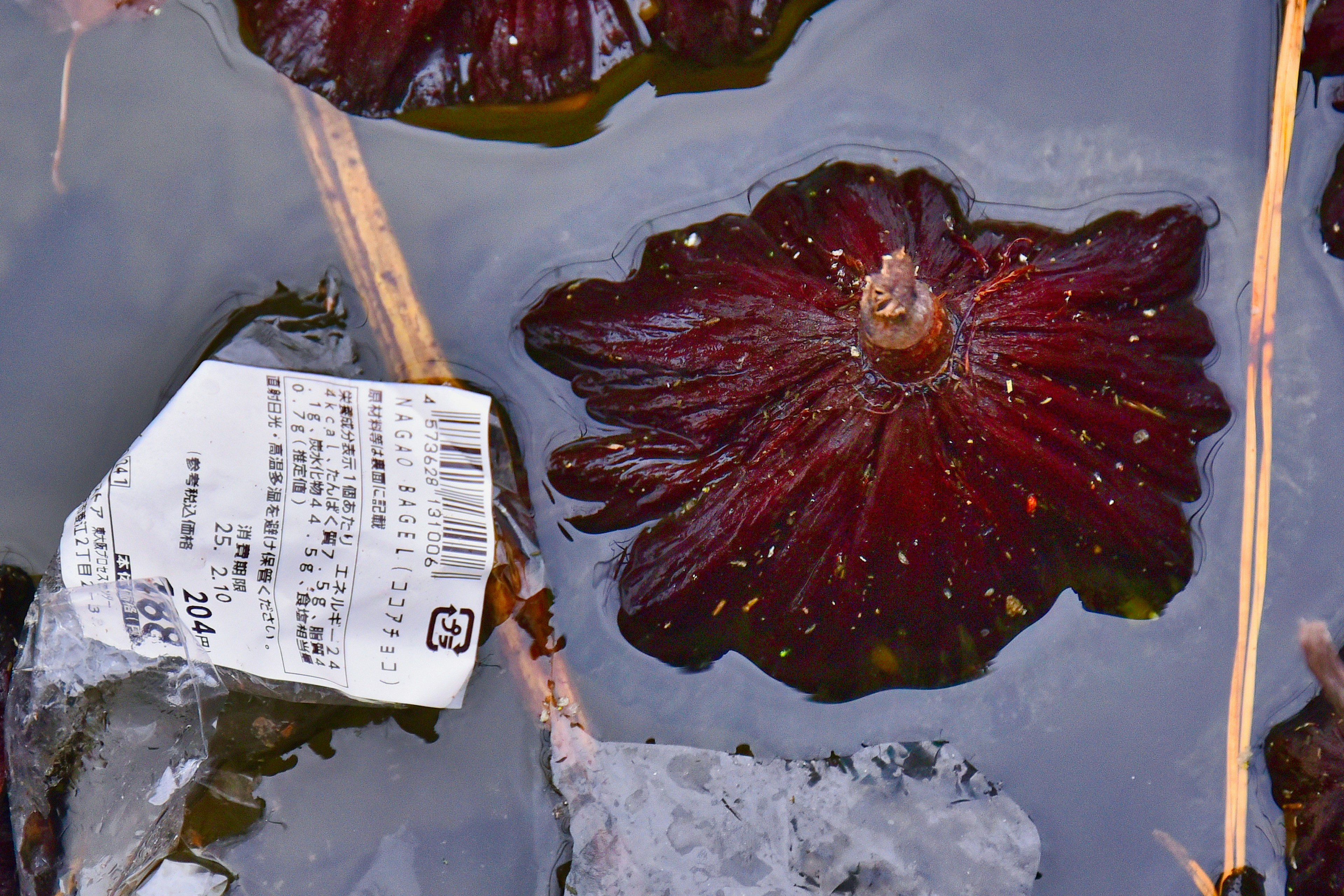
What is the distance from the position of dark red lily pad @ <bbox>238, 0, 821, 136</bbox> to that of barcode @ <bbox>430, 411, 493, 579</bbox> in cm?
39

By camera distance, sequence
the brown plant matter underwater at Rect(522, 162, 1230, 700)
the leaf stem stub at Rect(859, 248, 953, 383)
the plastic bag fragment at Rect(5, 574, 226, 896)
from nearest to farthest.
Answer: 1. the leaf stem stub at Rect(859, 248, 953, 383)
2. the brown plant matter underwater at Rect(522, 162, 1230, 700)
3. the plastic bag fragment at Rect(5, 574, 226, 896)

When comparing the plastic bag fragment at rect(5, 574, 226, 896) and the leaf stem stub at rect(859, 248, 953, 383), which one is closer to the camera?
the leaf stem stub at rect(859, 248, 953, 383)

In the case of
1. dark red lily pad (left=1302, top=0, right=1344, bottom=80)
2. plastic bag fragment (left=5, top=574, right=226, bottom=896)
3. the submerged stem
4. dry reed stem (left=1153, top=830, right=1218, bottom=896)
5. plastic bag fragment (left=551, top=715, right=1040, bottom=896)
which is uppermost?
dark red lily pad (left=1302, top=0, right=1344, bottom=80)

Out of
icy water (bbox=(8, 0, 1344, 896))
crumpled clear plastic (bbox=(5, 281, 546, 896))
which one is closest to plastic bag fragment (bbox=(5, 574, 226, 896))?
crumpled clear plastic (bbox=(5, 281, 546, 896))

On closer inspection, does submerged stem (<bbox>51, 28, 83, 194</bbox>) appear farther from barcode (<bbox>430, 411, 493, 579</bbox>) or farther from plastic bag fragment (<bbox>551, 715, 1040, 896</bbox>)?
plastic bag fragment (<bbox>551, 715, 1040, 896</bbox>)

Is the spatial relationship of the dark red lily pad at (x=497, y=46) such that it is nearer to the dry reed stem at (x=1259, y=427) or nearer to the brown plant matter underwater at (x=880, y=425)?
the brown plant matter underwater at (x=880, y=425)

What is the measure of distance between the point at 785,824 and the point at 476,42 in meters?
1.04

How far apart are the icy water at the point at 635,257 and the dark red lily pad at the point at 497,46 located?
39 mm

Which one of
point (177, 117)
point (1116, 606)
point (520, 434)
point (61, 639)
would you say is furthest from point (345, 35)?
point (1116, 606)

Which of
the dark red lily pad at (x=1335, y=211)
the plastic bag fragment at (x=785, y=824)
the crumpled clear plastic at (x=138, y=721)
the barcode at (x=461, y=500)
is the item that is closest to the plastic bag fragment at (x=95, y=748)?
the crumpled clear plastic at (x=138, y=721)

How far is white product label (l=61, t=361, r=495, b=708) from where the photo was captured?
1.08m

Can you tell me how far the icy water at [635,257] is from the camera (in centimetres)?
119

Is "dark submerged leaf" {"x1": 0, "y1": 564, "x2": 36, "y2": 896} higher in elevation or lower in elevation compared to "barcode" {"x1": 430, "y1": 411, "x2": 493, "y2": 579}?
lower

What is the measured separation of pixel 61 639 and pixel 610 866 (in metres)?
0.70
